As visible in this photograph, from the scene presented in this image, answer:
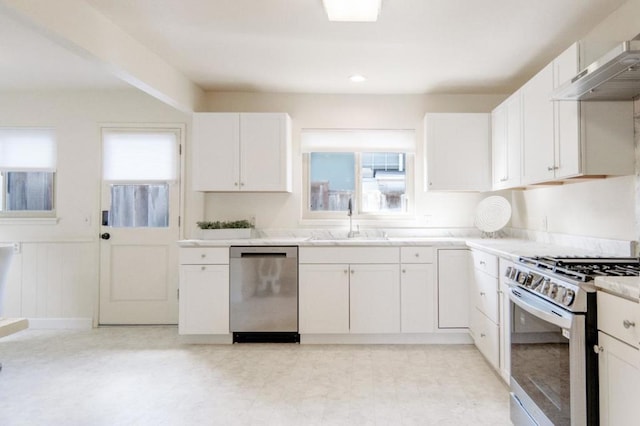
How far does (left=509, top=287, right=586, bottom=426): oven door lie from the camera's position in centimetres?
150

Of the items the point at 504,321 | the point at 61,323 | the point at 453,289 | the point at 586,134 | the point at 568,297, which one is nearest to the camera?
the point at 568,297

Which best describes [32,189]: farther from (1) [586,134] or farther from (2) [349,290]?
(1) [586,134]

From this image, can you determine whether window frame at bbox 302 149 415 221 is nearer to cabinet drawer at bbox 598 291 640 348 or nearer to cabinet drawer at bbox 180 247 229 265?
cabinet drawer at bbox 180 247 229 265

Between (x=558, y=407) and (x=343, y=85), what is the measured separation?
10.0ft

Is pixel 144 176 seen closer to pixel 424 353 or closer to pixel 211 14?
pixel 211 14

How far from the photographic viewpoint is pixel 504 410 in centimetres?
219

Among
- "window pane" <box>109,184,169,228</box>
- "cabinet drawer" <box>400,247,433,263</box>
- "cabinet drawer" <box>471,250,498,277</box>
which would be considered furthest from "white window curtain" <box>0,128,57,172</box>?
"cabinet drawer" <box>471,250,498,277</box>

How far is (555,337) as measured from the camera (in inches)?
65.3

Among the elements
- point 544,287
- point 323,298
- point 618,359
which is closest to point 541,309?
point 544,287

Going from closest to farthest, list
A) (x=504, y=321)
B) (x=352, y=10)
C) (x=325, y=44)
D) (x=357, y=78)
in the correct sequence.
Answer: (x=352, y=10)
(x=504, y=321)
(x=325, y=44)
(x=357, y=78)

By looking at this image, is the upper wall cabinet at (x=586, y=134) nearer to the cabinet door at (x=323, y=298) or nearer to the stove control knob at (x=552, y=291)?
the stove control knob at (x=552, y=291)

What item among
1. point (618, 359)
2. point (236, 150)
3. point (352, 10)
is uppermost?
point (352, 10)

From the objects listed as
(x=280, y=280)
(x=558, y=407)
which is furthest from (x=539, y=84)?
(x=280, y=280)

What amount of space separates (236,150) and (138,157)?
1.19m
